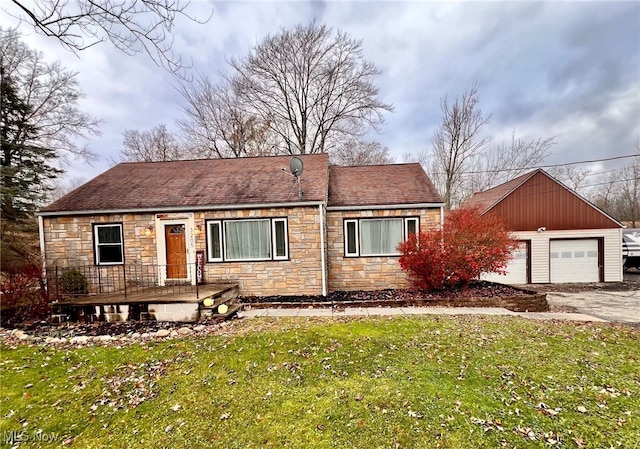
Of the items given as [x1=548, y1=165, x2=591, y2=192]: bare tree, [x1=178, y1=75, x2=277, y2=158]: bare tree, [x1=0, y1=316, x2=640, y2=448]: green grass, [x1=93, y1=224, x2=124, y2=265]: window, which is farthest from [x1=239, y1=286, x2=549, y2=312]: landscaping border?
[x1=548, y1=165, x2=591, y2=192]: bare tree

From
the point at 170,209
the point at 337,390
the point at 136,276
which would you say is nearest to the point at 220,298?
the point at 170,209

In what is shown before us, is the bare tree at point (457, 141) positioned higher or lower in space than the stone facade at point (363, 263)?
higher

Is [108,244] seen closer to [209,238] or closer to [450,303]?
[209,238]

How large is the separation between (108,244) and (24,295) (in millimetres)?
2262

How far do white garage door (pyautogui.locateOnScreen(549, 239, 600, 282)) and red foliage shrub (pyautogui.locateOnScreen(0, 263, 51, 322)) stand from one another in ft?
58.4

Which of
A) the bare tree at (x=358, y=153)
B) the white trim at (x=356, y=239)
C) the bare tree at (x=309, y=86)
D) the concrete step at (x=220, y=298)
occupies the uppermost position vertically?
the bare tree at (x=309, y=86)

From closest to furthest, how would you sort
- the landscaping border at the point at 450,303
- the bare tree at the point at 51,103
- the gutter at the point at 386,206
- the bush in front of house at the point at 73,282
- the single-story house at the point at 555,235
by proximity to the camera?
the landscaping border at the point at 450,303 → the bush in front of house at the point at 73,282 → the gutter at the point at 386,206 → the single-story house at the point at 555,235 → the bare tree at the point at 51,103

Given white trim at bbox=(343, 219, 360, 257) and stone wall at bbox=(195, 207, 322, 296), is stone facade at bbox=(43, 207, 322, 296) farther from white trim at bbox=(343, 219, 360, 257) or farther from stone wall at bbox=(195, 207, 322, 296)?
white trim at bbox=(343, 219, 360, 257)

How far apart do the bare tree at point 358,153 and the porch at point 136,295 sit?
14731mm

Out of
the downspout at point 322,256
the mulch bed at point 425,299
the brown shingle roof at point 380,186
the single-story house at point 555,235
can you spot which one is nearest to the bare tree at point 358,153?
the brown shingle roof at point 380,186

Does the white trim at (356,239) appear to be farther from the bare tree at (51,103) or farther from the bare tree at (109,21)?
the bare tree at (51,103)

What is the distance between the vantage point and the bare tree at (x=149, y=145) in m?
22.6

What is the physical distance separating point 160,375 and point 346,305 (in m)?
4.69

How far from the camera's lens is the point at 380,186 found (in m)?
10.3
